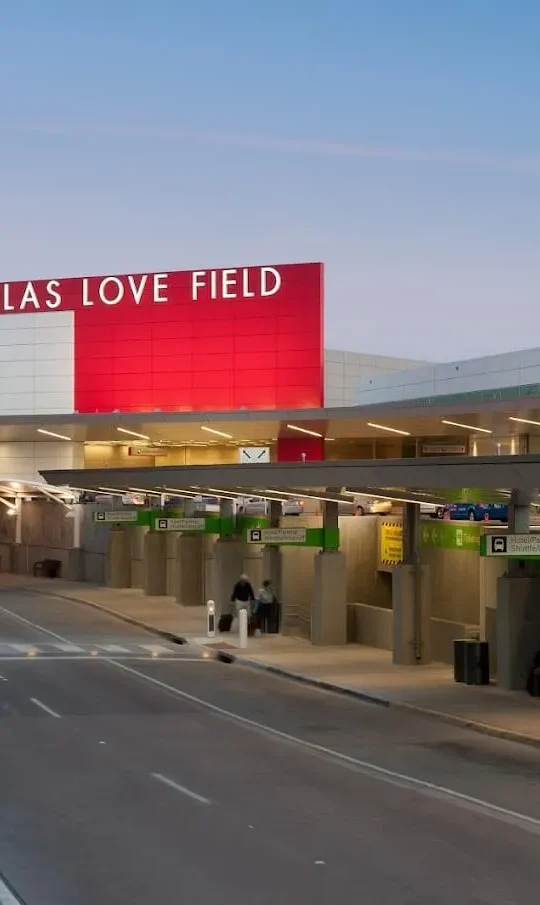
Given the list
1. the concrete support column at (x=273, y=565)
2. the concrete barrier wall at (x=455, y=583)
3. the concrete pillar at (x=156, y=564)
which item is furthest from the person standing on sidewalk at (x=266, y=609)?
the concrete pillar at (x=156, y=564)

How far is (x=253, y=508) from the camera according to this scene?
6181 cm

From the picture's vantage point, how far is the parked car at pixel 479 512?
54219mm

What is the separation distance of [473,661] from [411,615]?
367 centimetres

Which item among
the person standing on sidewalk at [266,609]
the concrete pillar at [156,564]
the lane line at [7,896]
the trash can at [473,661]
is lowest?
the lane line at [7,896]

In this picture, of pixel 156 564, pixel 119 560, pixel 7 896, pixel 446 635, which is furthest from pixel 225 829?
pixel 119 560

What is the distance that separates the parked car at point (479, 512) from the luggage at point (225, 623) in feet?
58.9

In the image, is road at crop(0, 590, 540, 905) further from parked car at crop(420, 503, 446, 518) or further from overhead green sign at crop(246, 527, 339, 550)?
parked car at crop(420, 503, 446, 518)

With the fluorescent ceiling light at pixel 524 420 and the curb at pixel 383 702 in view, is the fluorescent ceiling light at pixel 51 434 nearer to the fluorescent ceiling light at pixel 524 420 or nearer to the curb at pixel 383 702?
the fluorescent ceiling light at pixel 524 420

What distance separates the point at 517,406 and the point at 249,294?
2706 centimetres

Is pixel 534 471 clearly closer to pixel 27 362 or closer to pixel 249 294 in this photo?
pixel 249 294

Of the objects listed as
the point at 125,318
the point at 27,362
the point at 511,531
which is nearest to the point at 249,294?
the point at 125,318

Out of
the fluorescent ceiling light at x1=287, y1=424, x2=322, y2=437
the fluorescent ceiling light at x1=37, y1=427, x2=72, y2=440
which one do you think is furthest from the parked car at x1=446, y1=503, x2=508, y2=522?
the fluorescent ceiling light at x1=37, y1=427, x2=72, y2=440

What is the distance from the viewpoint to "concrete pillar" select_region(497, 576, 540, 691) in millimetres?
25500

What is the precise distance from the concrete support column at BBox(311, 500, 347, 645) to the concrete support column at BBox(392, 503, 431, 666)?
4.24 m
